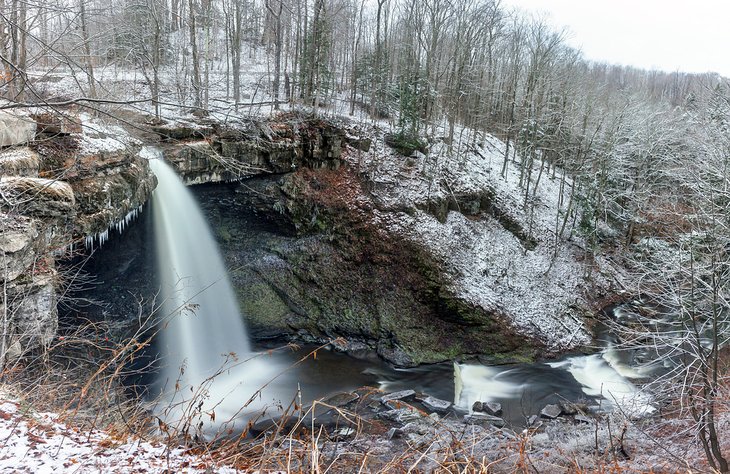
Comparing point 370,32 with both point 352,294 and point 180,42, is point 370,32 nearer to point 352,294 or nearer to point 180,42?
point 180,42

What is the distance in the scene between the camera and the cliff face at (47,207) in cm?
651

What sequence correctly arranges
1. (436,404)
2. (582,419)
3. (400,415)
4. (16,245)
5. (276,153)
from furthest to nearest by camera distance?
(276,153) → (436,404) → (400,415) → (582,419) → (16,245)

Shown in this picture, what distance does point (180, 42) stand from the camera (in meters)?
28.7

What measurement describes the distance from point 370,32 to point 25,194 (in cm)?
3013

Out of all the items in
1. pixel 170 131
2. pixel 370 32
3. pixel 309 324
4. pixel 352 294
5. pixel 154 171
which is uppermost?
pixel 370 32

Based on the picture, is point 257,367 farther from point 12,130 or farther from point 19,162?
point 12,130

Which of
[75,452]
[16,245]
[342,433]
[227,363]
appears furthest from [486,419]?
[16,245]

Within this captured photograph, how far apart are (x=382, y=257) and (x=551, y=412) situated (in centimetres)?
732

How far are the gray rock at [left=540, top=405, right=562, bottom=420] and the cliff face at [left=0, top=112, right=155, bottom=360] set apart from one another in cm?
1088

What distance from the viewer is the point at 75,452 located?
2977 mm

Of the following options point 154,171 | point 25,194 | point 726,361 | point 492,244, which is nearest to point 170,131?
point 154,171

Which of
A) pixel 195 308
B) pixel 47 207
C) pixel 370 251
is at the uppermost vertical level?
pixel 47 207

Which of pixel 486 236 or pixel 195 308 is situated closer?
pixel 195 308

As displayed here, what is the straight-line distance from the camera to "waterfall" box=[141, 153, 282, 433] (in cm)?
1203
